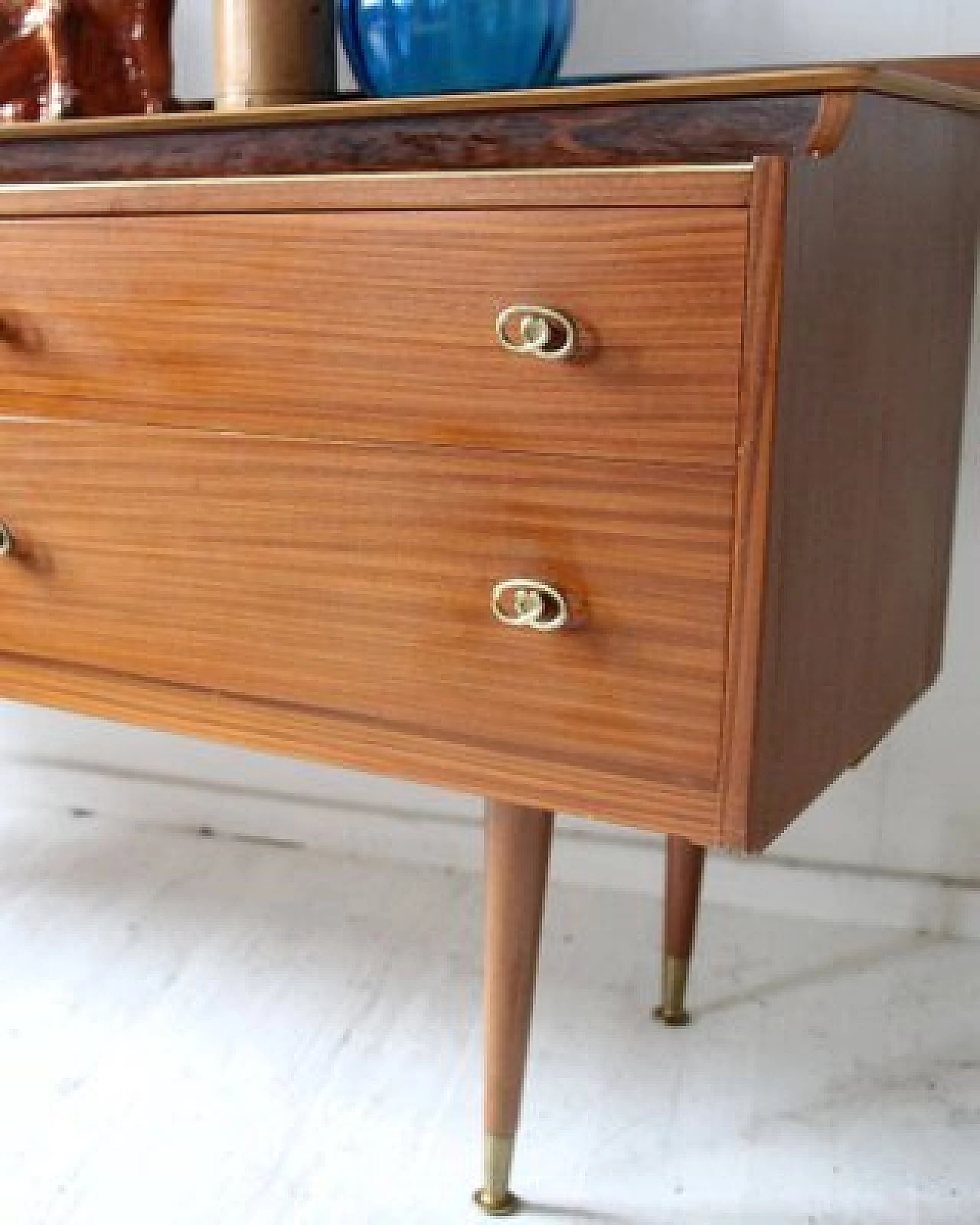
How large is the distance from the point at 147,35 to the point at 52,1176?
0.83 m

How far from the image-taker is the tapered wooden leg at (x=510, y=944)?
0.91 m

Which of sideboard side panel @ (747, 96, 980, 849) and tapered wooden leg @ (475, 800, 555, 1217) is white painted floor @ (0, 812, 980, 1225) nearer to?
tapered wooden leg @ (475, 800, 555, 1217)

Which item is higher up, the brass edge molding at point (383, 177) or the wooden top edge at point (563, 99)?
the wooden top edge at point (563, 99)

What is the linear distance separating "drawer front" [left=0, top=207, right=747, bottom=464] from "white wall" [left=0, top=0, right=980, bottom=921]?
545 mm

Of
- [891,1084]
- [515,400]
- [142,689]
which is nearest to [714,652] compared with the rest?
[515,400]

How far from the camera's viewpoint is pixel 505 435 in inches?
31.5

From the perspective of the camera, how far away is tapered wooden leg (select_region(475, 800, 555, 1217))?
3.00 feet

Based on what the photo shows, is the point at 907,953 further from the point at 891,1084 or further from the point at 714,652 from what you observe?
the point at 714,652

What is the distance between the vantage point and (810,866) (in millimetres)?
1387

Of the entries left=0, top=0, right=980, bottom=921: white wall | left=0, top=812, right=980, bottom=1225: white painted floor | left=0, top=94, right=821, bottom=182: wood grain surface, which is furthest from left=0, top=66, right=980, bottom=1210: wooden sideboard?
left=0, top=0, right=980, bottom=921: white wall

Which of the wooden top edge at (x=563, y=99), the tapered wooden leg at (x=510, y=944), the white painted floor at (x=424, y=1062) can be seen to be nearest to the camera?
the wooden top edge at (x=563, y=99)

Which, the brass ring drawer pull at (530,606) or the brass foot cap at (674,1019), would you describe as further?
the brass foot cap at (674,1019)

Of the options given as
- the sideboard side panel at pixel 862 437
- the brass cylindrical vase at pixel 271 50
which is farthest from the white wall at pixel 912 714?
the brass cylindrical vase at pixel 271 50

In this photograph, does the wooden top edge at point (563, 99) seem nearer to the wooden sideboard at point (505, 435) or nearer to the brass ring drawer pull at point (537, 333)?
the wooden sideboard at point (505, 435)
